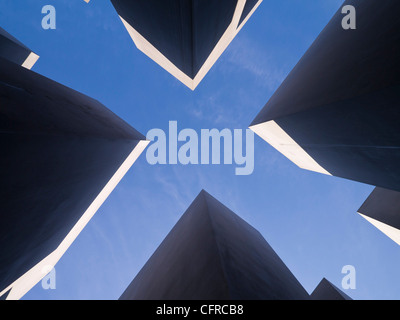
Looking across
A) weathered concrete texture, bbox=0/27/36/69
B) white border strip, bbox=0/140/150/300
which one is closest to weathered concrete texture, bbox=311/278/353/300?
white border strip, bbox=0/140/150/300

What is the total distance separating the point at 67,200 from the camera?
4.42 metres

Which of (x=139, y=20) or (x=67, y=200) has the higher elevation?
(x=139, y=20)

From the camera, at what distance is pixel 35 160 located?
9.25 ft

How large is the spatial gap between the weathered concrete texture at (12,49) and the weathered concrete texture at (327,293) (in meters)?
17.8

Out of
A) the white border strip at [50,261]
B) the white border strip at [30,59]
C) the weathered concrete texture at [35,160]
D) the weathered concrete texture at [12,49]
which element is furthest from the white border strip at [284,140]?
the white border strip at [30,59]

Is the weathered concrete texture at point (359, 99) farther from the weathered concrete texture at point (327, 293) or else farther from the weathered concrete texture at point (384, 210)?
the weathered concrete texture at point (327, 293)

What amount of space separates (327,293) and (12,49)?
18.2 meters

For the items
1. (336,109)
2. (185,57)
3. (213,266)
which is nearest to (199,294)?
(213,266)

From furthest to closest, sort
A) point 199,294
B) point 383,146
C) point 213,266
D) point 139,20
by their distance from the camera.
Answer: point 139,20
point 383,146
point 213,266
point 199,294

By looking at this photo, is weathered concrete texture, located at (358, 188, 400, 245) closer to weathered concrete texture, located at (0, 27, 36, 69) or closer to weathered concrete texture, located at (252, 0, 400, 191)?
weathered concrete texture, located at (252, 0, 400, 191)

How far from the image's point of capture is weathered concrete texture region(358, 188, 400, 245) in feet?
26.3

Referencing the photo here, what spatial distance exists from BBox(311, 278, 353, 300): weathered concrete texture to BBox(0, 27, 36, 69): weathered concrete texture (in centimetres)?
1778
